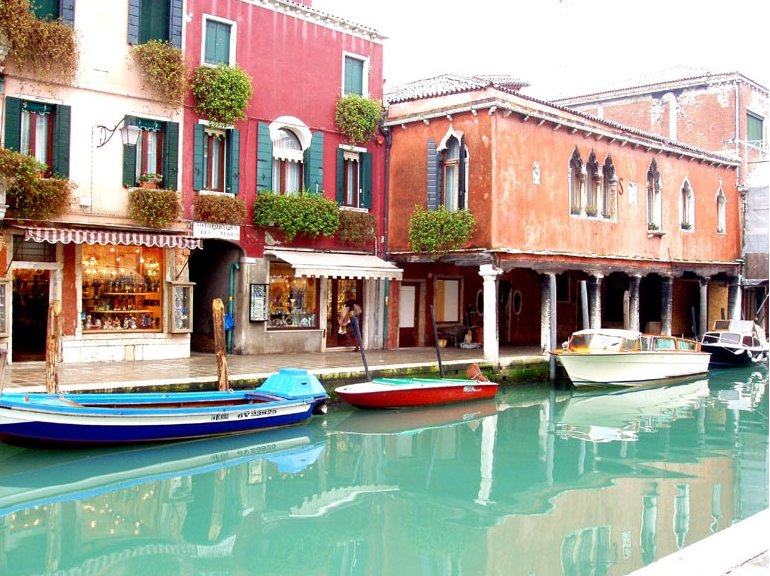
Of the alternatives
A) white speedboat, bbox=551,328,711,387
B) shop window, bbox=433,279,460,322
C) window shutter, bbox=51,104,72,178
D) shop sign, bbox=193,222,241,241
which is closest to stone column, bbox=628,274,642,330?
white speedboat, bbox=551,328,711,387

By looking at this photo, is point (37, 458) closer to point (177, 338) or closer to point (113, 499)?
point (113, 499)

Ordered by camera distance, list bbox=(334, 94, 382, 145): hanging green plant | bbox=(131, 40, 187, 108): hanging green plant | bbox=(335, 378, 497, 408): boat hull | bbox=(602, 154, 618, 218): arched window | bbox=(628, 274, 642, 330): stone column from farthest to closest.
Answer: bbox=(628, 274, 642, 330): stone column → bbox=(602, 154, 618, 218): arched window → bbox=(334, 94, 382, 145): hanging green plant → bbox=(131, 40, 187, 108): hanging green plant → bbox=(335, 378, 497, 408): boat hull

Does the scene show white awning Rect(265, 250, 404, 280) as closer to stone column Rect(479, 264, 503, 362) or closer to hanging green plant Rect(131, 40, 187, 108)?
stone column Rect(479, 264, 503, 362)

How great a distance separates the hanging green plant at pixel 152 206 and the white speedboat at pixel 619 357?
8721mm

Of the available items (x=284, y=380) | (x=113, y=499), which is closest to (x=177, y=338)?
(x=284, y=380)

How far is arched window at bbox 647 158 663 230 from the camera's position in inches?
843

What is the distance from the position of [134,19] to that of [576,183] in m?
10.6

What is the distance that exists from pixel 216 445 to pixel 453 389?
16.7 feet

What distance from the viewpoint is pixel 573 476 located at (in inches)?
405

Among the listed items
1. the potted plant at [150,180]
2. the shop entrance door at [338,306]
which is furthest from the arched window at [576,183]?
the potted plant at [150,180]

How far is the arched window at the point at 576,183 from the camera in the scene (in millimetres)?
18797

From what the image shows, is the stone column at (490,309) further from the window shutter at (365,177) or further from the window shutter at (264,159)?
the window shutter at (264,159)

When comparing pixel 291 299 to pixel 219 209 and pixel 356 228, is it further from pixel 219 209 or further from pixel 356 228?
pixel 219 209

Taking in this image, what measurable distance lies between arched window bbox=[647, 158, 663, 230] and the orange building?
1.4 inches
